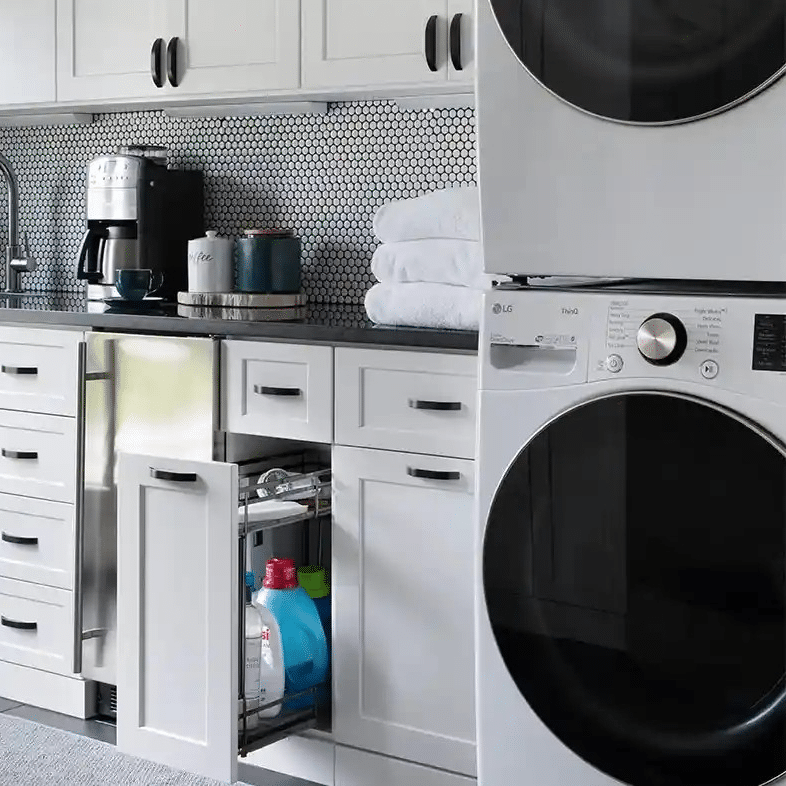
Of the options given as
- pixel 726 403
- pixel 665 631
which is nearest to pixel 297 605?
pixel 665 631

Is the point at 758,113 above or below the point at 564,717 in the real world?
above

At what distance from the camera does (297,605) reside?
257 centimetres

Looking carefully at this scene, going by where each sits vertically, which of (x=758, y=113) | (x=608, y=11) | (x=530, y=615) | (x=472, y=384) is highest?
(x=608, y=11)

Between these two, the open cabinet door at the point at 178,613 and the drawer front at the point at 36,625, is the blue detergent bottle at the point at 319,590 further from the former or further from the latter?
the drawer front at the point at 36,625

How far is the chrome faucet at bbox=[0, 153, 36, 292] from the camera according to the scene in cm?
360

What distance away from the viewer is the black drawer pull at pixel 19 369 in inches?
115

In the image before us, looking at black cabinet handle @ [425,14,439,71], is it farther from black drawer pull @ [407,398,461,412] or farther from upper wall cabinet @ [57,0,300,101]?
black drawer pull @ [407,398,461,412]

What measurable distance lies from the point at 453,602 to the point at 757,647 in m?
0.72

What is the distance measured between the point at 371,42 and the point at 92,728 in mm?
1564

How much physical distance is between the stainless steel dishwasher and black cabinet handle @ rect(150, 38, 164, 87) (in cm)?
68

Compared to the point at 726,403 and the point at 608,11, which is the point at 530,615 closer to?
the point at 726,403

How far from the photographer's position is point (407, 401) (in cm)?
241

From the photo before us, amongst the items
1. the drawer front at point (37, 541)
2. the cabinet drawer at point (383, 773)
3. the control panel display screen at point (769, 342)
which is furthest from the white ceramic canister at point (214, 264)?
the control panel display screen at point (769, 342)

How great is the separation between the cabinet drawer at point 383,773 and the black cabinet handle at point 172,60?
1526 mm
